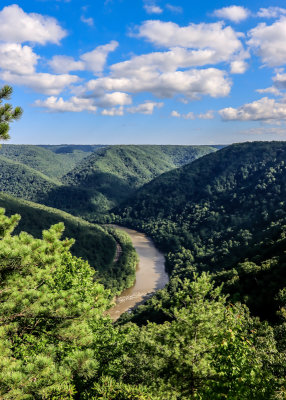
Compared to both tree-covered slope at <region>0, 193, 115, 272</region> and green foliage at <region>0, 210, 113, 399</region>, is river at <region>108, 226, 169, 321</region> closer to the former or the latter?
tree-covered slope at <region>0, 193, 115, 272</region>

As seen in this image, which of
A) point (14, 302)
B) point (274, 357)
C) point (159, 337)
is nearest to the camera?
point (14, 302)

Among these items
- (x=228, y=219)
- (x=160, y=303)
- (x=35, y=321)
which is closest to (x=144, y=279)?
(x=160, y=303)

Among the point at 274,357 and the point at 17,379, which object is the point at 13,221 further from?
the point at 274,357

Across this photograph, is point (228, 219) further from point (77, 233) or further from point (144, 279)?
point (77, 233)

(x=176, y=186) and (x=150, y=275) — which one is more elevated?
(x=176, y=186)

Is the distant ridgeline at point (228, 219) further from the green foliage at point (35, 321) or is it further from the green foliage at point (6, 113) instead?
the green foliage at point (6, 113)

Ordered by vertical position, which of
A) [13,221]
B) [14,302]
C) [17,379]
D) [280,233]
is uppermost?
[13,221]

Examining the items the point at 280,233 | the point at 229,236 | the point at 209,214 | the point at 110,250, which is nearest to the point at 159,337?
the point at 280,233
